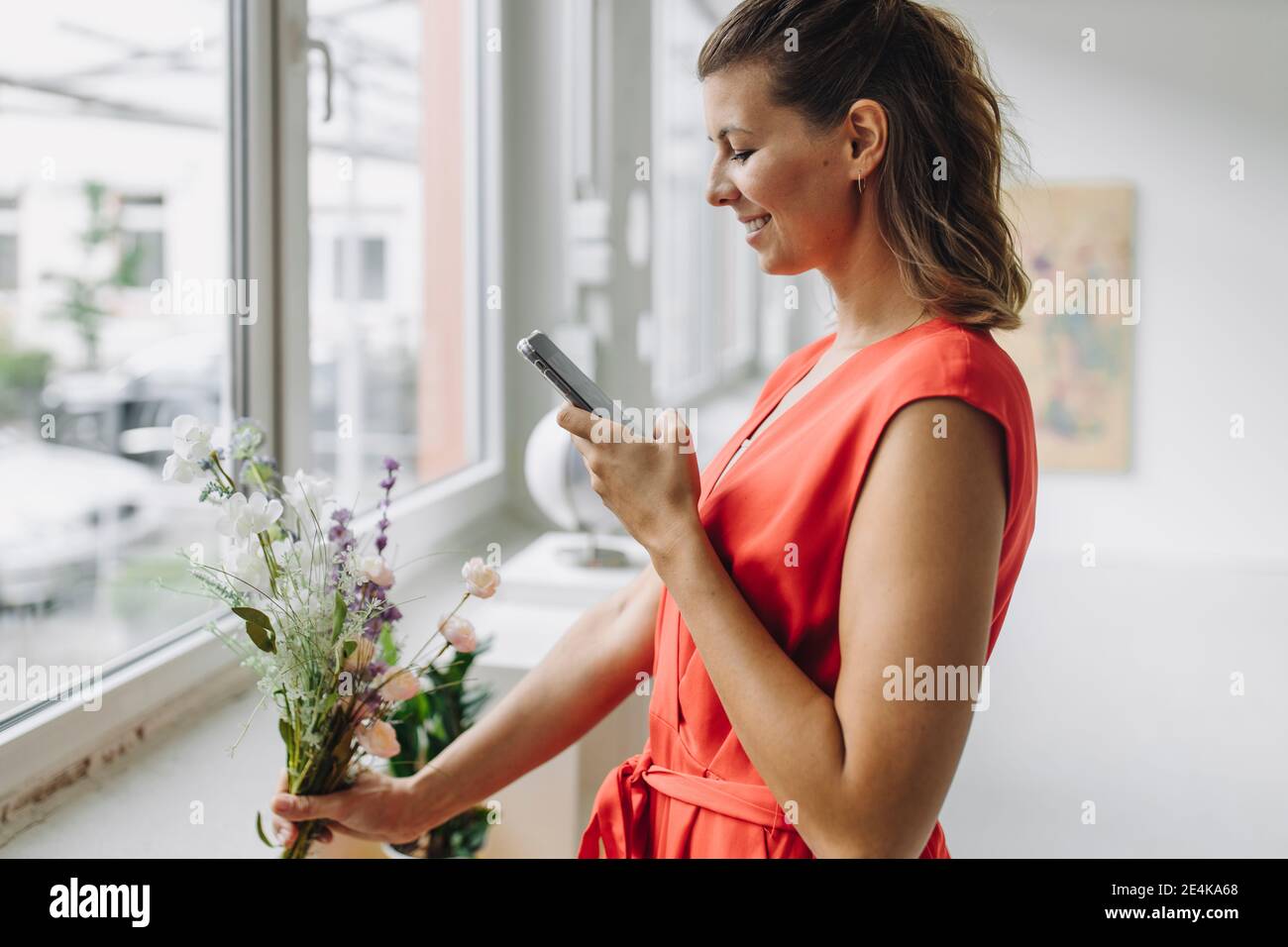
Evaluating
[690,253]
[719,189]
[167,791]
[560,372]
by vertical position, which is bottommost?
[167,791]

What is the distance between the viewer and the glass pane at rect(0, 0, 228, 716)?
1421mm

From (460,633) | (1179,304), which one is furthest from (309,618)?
(1179,304)

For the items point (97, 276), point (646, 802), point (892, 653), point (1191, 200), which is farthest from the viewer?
point (1191, 200)

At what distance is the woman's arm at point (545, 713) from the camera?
106 cm

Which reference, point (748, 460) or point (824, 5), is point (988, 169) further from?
point (748, 460)

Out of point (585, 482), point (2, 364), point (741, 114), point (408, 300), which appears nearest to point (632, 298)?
point (408, 300)

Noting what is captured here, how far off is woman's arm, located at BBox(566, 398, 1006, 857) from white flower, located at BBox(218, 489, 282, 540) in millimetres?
376

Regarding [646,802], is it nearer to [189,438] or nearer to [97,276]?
[189,438]

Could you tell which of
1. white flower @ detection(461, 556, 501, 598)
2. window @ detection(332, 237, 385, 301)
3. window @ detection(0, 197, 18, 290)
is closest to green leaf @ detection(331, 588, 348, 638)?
white flower @ detection(461, 556, 501, 598)

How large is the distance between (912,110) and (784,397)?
0.29m

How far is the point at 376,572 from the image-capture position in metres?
0.88

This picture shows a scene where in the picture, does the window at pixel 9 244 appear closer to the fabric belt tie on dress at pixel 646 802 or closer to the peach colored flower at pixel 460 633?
the peach colored flower at pixel 460 633

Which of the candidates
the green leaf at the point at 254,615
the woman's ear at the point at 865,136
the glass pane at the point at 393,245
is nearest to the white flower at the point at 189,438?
the green leaf at the point at 254,615
